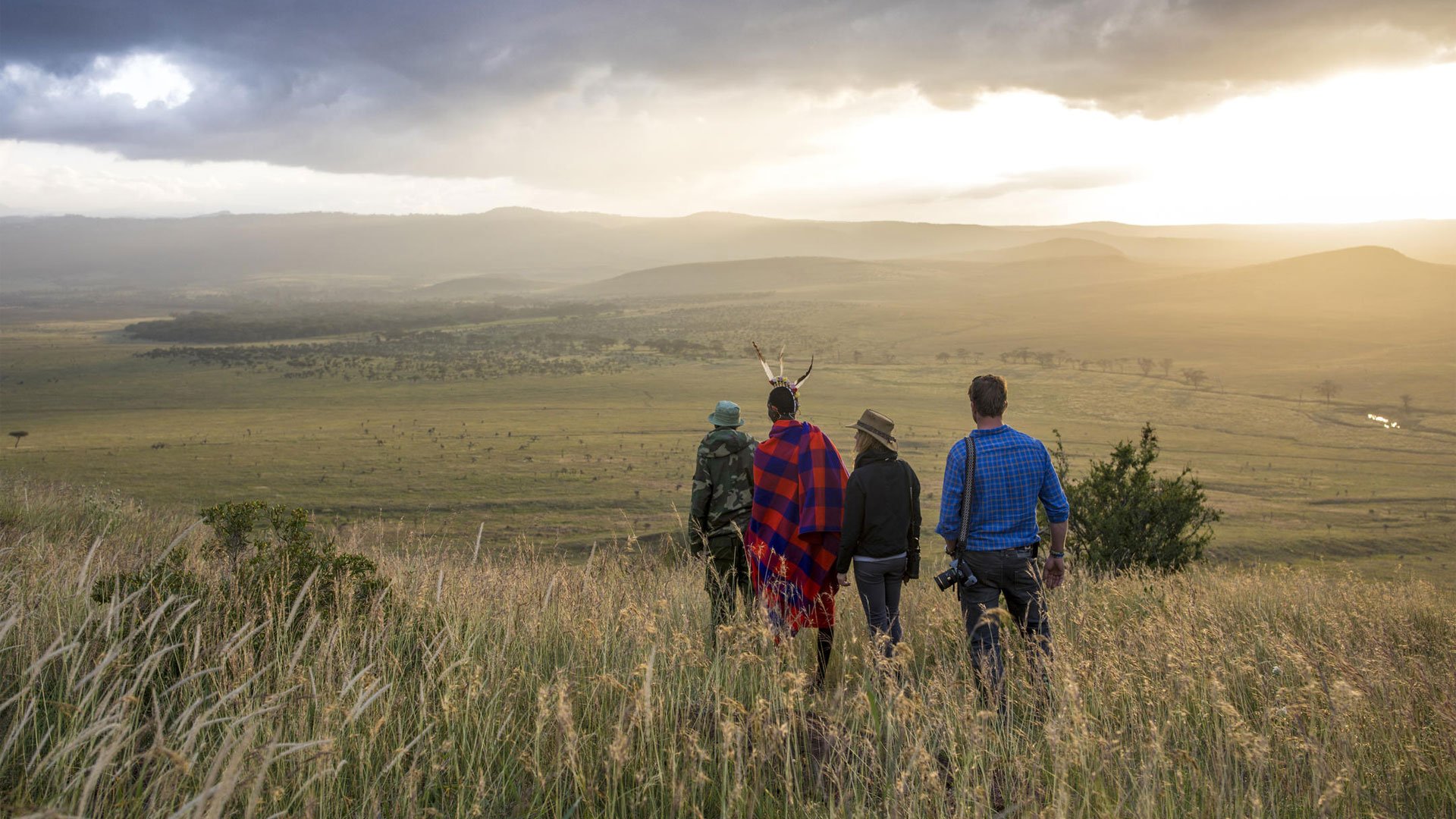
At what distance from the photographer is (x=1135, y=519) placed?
13.8 m

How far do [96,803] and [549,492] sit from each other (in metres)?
26.8

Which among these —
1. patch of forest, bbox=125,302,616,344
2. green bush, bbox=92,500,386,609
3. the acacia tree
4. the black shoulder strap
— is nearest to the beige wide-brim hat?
the black shoulder strap

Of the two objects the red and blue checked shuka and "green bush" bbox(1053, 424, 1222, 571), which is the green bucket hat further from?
"green bush" bbox(1053, 424, 1222, 571)

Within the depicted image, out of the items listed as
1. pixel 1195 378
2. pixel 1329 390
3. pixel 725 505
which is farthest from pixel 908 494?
pixel 1195 378

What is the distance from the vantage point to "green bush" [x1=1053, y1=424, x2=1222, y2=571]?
1361 cm

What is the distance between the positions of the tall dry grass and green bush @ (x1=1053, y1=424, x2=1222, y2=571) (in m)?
8.28

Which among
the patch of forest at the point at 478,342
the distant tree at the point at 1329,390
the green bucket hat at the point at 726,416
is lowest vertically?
the distant tree at the point at 1329,390

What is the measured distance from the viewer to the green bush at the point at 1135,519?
1361cm

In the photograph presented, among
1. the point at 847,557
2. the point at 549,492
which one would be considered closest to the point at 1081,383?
the point at 549,492

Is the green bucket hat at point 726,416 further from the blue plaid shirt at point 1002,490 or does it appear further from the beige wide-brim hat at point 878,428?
the blue plaid shirt at point 1002,490

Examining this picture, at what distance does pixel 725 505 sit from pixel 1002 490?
2019mm

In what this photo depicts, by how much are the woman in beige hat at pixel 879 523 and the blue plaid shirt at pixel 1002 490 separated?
30 centimetres

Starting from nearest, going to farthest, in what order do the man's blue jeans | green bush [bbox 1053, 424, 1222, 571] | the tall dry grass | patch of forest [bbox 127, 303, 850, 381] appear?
the tall dry grass
the man's blue jeans
green bush [bbox 1053, 424, 1222, 571]
patch of forest [bbox 127, 303, 850, 381]

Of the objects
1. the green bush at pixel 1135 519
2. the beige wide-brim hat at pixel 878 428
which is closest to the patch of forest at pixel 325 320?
the green bush at pixel 1135 519
